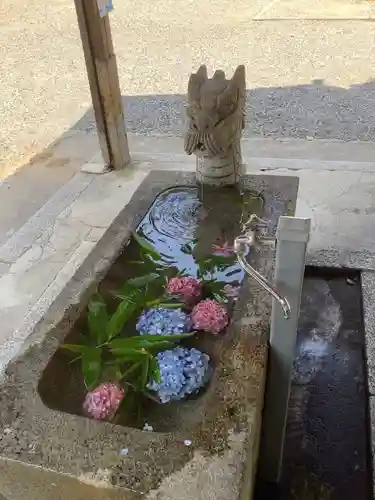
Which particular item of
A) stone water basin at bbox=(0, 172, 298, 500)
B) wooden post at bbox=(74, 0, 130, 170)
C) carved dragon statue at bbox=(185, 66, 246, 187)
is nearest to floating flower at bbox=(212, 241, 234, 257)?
stone water basin at bbox=(0, 172, 298, 500)

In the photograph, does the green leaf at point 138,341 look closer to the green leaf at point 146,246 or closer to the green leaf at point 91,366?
the green leaf at point 91,366

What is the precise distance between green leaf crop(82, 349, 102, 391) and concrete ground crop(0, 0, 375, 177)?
2.62 m

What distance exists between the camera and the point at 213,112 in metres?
2.05

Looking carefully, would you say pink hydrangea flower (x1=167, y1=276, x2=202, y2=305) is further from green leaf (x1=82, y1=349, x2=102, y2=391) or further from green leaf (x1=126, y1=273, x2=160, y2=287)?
green leaf (x1=82, y1=349, x2=102, y2=391)

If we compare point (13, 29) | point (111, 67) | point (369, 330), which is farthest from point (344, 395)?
point (13, 29)

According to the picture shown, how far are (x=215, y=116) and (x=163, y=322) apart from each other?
0.89 m

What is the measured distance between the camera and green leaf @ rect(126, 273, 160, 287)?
1775 millimetres

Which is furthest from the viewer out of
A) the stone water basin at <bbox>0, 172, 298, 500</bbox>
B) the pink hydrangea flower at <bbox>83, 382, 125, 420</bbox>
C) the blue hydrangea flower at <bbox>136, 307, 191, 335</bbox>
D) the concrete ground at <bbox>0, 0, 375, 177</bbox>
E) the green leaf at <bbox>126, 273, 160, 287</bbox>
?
the concrete ground at <bbox>0, 0, 375, 177</bbox>

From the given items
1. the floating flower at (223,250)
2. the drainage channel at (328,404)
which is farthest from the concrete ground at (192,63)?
the floating flower at (223,250)

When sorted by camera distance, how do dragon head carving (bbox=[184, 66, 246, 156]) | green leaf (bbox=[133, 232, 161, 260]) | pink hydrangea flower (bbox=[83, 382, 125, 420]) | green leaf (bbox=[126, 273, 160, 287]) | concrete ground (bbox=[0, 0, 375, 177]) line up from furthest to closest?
concrete ground (bbox=[0, 0, 375, 177]) < dragon head carving (bbox=[184, 66, 246, 156]) < green leaf (bbox=[133, 232, 161, 260]) < green leaf (bbox=[126, 273, 160, 287]) < pink hydrangea flower (bbox=[83, 382, 125, 420])

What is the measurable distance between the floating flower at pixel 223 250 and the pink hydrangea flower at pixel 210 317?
351 millimetres

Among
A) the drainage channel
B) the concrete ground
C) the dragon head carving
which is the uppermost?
the dragon head carving

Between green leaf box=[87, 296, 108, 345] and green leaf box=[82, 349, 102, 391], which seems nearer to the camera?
green leaf box=[82, 349, 102, 391]

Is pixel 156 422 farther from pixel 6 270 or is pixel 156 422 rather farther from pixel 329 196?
pixel 329 196
